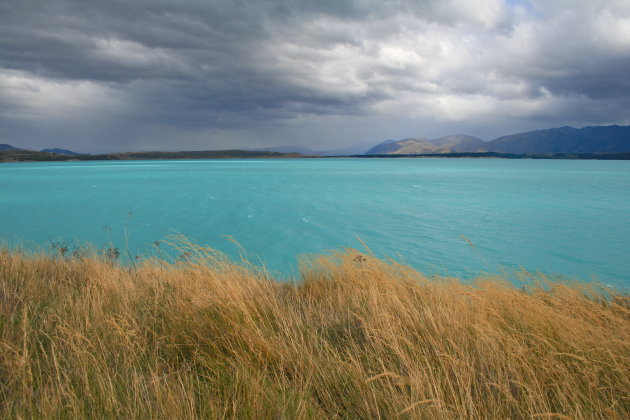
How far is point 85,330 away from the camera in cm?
333

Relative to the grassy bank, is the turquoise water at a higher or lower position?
lower

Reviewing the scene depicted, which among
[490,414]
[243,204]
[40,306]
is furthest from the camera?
[243,204]

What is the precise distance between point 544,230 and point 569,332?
17365 millimetres

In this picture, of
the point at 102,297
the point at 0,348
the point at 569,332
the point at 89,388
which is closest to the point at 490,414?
the point at 569,332

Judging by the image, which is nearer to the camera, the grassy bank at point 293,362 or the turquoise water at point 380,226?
the grassy bank at point 293,362

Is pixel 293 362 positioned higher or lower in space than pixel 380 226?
higher

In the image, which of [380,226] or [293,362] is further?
[380,226]

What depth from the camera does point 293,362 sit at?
287cm

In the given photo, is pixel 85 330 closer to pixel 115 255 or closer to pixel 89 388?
pixel 89 388

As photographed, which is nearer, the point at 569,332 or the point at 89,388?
the point at 89,388

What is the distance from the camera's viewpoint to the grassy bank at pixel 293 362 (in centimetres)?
231

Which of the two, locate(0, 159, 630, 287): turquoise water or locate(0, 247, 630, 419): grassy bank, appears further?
locate(0, 159, 630, 287): turquoise water

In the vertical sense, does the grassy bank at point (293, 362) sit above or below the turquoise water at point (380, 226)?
above

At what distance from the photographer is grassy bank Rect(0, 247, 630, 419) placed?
2.31m
